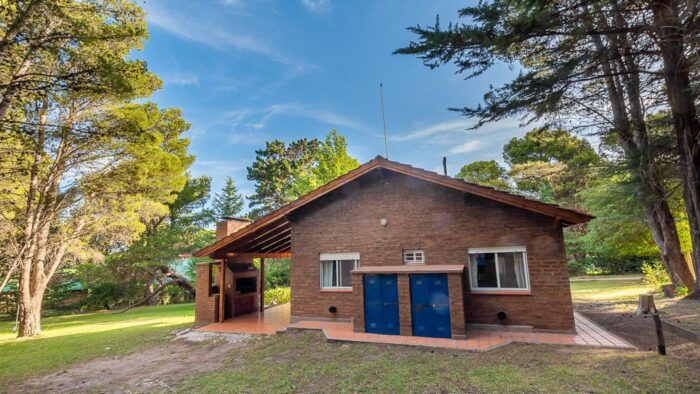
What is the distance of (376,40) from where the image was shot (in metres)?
15.6

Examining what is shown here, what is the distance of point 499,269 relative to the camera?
8930 millimetres

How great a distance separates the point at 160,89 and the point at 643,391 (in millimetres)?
16818

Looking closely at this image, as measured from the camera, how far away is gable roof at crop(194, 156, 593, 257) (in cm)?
809

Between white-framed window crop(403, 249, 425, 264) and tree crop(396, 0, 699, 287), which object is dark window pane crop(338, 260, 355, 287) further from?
tree crop(396, 0, 699, 287)

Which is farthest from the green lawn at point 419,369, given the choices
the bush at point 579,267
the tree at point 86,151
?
the bush at point 579,267

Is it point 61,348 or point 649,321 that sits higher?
point 649,321

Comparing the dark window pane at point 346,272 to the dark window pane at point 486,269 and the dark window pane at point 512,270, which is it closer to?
the dark window pane at point 486,269

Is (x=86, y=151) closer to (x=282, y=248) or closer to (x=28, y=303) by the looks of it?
(x=28, y=303)

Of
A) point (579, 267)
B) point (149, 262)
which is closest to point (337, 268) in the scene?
point (149, 262)

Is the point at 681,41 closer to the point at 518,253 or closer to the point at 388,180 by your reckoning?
the point at 518,253

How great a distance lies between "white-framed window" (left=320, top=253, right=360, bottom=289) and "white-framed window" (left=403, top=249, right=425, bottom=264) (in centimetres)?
160

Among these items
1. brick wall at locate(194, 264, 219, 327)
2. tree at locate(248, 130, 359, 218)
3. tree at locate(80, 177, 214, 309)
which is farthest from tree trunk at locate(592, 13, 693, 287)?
tree at locate(248, 130, 359, 218)

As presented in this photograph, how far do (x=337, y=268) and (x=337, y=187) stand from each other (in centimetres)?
279

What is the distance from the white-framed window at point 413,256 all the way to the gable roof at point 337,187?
2.26 metres
